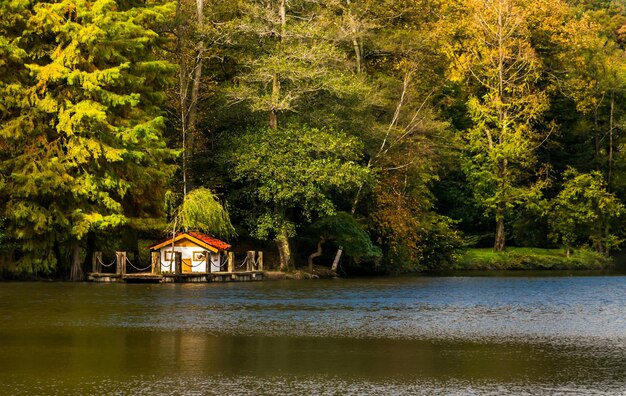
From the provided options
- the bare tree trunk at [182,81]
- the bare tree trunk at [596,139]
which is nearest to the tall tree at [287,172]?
the bare tree trunk at [182,81]

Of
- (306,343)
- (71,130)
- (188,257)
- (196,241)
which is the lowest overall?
(306,343)

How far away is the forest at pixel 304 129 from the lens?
4869 cm

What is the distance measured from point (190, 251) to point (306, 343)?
92.7 feet

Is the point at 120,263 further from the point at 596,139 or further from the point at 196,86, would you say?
the point at 596,139

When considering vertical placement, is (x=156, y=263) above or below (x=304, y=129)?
below

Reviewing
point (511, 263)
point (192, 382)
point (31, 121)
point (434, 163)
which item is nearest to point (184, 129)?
point (31, 121)

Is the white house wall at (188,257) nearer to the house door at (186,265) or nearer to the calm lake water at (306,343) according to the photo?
the house door at (186,265)

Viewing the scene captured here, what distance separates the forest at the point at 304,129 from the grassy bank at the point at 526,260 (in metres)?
1.16

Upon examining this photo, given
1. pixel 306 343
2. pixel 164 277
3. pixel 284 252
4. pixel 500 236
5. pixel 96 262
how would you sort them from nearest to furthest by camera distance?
pixel 306 343, pixel 164 277, pixel 96 262, pixel 284 252, pixel 500 236

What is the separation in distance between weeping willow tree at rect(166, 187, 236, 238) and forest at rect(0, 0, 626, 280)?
117mm

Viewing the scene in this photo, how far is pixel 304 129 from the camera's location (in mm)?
57094

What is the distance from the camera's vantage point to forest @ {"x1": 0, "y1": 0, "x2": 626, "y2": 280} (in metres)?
48.7

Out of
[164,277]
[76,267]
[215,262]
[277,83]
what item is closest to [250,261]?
[215,262]

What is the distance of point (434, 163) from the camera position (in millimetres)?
67625
